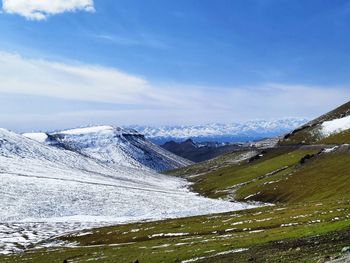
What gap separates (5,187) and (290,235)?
533ft

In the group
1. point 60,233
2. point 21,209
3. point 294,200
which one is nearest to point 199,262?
point 60,233

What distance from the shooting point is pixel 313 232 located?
154 feet

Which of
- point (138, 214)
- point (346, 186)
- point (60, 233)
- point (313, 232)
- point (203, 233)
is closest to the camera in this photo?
point (313, 232)

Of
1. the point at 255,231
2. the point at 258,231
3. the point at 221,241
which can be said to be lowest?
the point at 255,231

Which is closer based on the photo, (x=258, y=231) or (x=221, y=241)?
(x=221, y=241)

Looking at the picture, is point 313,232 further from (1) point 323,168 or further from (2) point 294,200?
(1) point 323,168

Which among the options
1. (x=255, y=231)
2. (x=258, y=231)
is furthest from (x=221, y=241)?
(x=255, y=231)

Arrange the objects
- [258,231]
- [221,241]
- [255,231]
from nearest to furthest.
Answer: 1. [221,241]
2. [258,231]
3. [255,231]

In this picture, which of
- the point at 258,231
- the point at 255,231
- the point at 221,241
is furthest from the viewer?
the point at 255,231

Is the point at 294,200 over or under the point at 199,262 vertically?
under

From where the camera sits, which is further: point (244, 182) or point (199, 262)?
point (244, 182)

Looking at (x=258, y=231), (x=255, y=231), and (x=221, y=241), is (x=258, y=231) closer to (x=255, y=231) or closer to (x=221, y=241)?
(x=255, y=231)

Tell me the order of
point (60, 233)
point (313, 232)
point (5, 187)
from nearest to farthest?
point (313, 232)
point (60, 233)
point (5, 187)

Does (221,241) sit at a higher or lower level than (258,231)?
higher
